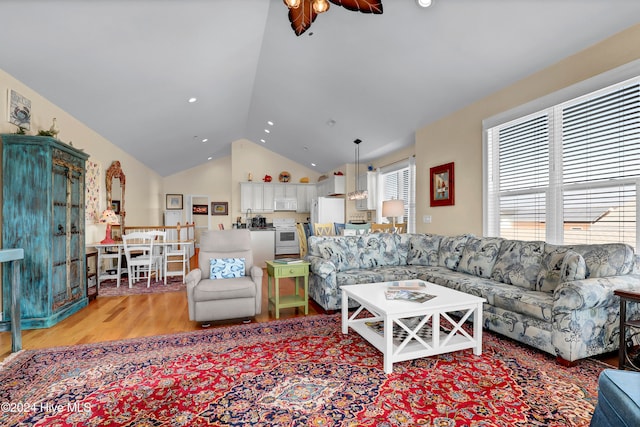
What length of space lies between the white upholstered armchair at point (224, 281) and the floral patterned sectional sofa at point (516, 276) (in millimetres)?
805

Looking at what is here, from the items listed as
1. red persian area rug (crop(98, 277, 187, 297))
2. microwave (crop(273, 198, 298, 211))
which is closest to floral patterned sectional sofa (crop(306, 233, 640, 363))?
red persian area rug (crop(98, 277, 187, 297))

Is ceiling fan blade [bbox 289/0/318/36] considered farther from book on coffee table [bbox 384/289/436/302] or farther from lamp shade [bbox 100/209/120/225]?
lamp shade [bbox 100/209/120/225]

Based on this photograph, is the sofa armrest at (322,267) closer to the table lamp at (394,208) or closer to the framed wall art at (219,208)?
A: the table lamp at (394,208)

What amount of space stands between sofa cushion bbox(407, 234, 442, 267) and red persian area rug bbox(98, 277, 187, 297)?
348 cm

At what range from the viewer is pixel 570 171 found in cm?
310

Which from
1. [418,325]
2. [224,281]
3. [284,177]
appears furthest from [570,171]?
[284,177]

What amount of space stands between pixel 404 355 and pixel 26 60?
14.1 feet

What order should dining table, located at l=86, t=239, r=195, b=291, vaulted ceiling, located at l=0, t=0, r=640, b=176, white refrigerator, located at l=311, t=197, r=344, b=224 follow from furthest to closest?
white refrigerator, located at l=311, t=197, r=344, b=224, dining table, located at l=86, t=239, r=195, b=291, vaulted ceiling, located at l=0, t=0, r=640, b=176

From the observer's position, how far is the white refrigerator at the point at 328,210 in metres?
7.88

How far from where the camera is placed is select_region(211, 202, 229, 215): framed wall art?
10.3 metres

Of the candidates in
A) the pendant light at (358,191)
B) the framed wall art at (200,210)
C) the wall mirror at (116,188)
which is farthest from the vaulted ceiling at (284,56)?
the framed wall art at (200,210)

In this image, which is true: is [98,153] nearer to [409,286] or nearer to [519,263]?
[409,286]

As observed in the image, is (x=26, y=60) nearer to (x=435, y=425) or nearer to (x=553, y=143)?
A: (x=435, y=425)

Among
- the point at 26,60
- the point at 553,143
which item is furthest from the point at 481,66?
the point at 26,60
